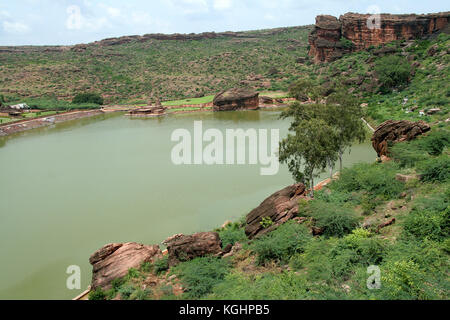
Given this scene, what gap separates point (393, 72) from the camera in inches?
1544

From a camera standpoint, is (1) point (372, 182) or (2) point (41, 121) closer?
(1) point (372, 182)

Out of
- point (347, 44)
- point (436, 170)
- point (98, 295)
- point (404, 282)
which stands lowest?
point (98, 295)

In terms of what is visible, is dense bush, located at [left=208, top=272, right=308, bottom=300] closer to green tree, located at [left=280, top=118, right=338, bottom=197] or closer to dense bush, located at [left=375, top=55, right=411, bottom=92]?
green tree, located at [left=280, top=118, right=338, bottom=197]

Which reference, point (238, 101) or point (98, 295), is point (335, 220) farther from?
point (238, 101)

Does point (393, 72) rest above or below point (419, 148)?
above

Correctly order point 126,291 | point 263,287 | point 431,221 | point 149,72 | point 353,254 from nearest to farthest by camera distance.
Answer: point 263,287 < point 353,254 < point 431,221 < point 126,291 < point 149,72

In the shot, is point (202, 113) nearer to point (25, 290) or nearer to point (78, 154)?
point (78, 154)

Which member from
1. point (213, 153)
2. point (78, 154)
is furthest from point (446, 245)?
point (78, 154)

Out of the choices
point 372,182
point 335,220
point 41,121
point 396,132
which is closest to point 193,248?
point 335,220

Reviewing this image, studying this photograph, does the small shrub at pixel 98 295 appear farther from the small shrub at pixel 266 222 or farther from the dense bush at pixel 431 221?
the dense bush at pixel 431 221

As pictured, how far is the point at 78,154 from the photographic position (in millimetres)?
27266

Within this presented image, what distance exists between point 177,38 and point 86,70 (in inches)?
1598

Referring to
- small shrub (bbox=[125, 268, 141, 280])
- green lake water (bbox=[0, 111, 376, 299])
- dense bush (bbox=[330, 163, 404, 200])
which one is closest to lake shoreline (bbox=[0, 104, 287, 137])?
green lake water (bbox=[0, 111, 376, 299])

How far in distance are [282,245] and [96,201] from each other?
37.6ft
